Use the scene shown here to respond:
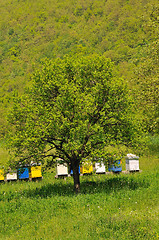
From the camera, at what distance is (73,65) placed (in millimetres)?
14227

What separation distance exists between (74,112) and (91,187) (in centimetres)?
430

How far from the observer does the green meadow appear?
9.88 metres

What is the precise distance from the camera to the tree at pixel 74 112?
12992 millimetres

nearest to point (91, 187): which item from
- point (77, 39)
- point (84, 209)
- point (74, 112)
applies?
point (84, 209)

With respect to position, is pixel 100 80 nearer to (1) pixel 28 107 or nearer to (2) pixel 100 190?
(1) pixel 28 107

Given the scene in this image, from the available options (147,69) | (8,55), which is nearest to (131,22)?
(8,55)

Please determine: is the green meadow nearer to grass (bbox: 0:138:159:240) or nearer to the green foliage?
grass (bbox: 0:138:159:240)

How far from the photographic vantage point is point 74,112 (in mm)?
13641

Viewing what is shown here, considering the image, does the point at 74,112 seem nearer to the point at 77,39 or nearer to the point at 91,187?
the point at 91,187

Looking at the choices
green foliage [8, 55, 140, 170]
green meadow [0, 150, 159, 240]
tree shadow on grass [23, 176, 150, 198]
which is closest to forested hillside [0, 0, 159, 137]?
tree shadow on grass [23, 176, 150, 198]

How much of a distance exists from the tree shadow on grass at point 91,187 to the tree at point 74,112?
0.96 meters

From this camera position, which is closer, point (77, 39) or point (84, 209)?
point (84, 209)

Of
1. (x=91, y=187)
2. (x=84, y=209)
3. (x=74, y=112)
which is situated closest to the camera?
(x=84, y=209)

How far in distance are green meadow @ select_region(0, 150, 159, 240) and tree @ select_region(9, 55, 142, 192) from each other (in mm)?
1722
